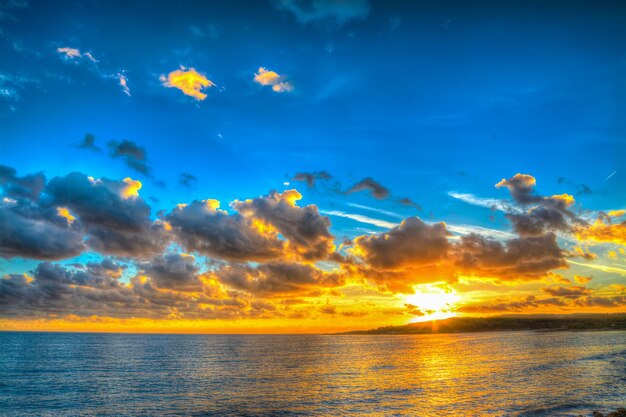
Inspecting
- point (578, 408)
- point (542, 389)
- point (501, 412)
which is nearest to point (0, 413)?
point (501, 412)

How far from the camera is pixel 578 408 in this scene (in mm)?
51938

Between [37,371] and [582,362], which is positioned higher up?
[37,371]

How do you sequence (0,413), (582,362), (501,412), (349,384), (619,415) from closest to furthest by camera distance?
1. (619,415)
2. (501,412)
3. (0,413)
4. (349,384)
5. (582,362)

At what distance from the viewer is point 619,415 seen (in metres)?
44.4

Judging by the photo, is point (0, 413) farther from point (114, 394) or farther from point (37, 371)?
point (37, 371)

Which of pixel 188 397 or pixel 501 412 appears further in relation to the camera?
pixel 188 397

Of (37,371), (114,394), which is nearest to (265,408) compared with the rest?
(114,394)

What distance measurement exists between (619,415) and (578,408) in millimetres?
8081

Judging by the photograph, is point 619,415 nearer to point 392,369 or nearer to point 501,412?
point 501,412

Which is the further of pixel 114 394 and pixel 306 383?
pixel 306 383

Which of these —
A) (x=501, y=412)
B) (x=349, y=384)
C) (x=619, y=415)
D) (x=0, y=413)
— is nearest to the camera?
(x=619, y=415)

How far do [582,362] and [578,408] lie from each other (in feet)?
217

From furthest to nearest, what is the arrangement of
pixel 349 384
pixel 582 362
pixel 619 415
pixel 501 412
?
pixel 582 362
pixel 349 384
pixel 501 412
pixel 619 415

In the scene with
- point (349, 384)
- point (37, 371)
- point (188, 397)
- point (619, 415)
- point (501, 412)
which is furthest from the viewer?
point (37, 371)
